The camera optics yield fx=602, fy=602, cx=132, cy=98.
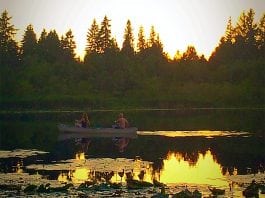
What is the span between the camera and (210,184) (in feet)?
70.6

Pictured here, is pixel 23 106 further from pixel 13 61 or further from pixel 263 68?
pixel 263 68

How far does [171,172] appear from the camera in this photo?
24406 mm

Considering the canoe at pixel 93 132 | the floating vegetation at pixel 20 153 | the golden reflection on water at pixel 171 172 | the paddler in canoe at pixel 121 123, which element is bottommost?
the golden reflection on water at pixel 171 172

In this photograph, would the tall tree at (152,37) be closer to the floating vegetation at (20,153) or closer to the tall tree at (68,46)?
the tall tree at (68,46)

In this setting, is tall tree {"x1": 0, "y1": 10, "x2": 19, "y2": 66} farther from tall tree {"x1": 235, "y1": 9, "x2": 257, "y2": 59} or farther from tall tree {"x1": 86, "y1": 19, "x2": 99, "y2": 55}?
tall tree {"x1": 235, "y1": 9, "x2": 257, "y2": 59}

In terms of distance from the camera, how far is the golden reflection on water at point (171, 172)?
22.3 m

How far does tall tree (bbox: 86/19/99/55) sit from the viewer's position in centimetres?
9162

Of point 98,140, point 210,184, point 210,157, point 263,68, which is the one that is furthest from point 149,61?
point 210,184

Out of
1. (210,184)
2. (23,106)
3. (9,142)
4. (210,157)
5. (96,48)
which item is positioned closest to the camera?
(210,184)

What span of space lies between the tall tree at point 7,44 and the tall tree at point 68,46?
6803 mm

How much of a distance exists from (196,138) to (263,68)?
49.2 metres

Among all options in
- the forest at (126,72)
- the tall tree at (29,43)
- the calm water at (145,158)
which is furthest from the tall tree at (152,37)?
the calm water at (145,158)

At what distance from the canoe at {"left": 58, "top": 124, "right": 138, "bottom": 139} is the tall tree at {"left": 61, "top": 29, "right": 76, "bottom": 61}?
48014 millimetres

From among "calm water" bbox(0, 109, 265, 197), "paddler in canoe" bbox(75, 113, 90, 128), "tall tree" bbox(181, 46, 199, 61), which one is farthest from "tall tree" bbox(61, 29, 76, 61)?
"paddler in canoe" bbox(75, 113, 90, 128)
